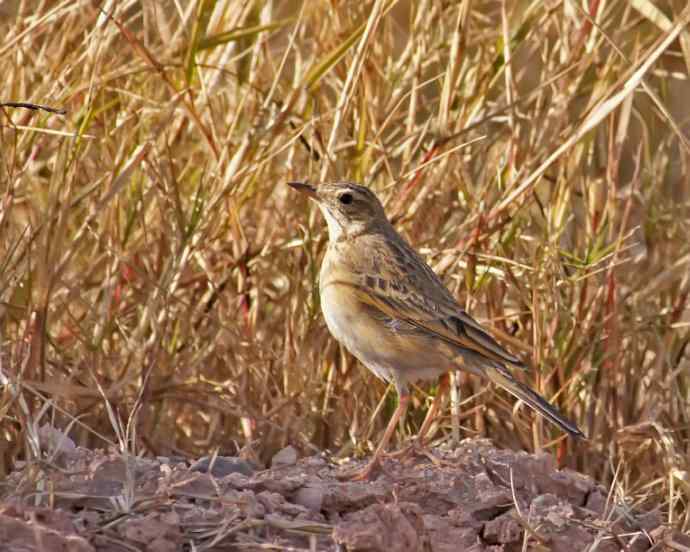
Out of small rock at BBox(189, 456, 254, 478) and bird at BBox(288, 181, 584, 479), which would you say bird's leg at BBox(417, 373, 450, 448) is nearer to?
bird at BBox(288, 181, 584, 479)

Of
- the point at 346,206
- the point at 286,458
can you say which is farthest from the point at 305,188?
the point at 286,458

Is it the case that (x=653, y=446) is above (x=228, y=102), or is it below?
below

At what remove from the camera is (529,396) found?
4895 millimetres

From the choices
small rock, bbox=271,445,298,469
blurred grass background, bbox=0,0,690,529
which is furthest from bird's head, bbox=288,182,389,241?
small rock, bbox=271,445,298,469

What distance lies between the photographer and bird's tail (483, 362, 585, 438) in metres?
4.80

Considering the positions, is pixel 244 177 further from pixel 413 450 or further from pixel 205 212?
pixel 413 450

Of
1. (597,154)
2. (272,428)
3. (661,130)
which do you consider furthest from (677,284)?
(661,130)

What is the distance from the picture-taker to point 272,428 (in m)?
5.38

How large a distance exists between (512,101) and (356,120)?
26.0 inches

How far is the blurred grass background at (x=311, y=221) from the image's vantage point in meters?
5.34

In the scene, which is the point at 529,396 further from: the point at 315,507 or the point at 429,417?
the point at 315,507

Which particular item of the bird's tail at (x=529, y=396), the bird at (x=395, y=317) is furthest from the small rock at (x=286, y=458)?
the bird's tail at (x=529, y=396)

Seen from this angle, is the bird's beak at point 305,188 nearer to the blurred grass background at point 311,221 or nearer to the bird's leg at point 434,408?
the blurred grass background at point 311,221

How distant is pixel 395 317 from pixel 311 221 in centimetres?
87
